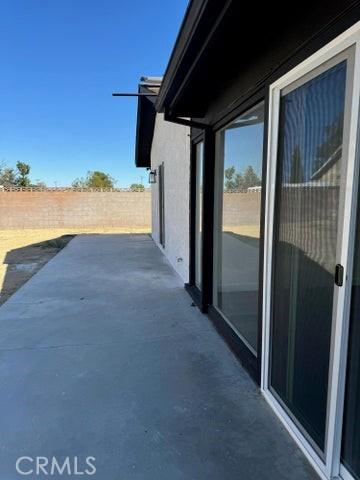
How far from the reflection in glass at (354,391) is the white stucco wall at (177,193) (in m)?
3.98

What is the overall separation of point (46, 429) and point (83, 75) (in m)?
16.1

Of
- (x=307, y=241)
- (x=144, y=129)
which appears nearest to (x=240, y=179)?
(x=307, y=241)

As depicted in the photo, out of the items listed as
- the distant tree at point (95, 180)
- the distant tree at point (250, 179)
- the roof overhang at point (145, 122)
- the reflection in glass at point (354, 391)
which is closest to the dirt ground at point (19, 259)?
the distant tree at point (250, 179)

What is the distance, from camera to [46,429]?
7.00ft

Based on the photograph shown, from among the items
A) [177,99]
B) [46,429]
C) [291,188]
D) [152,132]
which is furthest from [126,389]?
[152,132]

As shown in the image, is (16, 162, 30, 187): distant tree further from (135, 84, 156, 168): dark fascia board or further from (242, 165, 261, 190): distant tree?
(242, 165, 261, 190): distant tree

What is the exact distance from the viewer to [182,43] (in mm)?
2527

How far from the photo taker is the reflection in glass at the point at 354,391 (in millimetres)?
1474

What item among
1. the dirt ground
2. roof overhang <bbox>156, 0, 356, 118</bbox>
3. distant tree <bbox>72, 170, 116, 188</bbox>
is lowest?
the dirt ground

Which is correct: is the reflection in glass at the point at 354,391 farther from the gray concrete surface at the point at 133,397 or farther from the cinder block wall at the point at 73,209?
the cinder block wall at the point at 73,209

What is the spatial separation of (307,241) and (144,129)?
33.2 feet

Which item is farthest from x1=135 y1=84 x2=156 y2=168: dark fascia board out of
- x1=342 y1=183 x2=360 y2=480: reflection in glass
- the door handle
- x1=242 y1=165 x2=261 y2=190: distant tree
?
x1=342 y1=183 x2=360 y2=480: reflection in glass

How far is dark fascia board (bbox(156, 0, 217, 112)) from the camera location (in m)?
1.99

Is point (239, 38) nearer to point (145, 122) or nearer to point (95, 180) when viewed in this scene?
point (145, 122)
